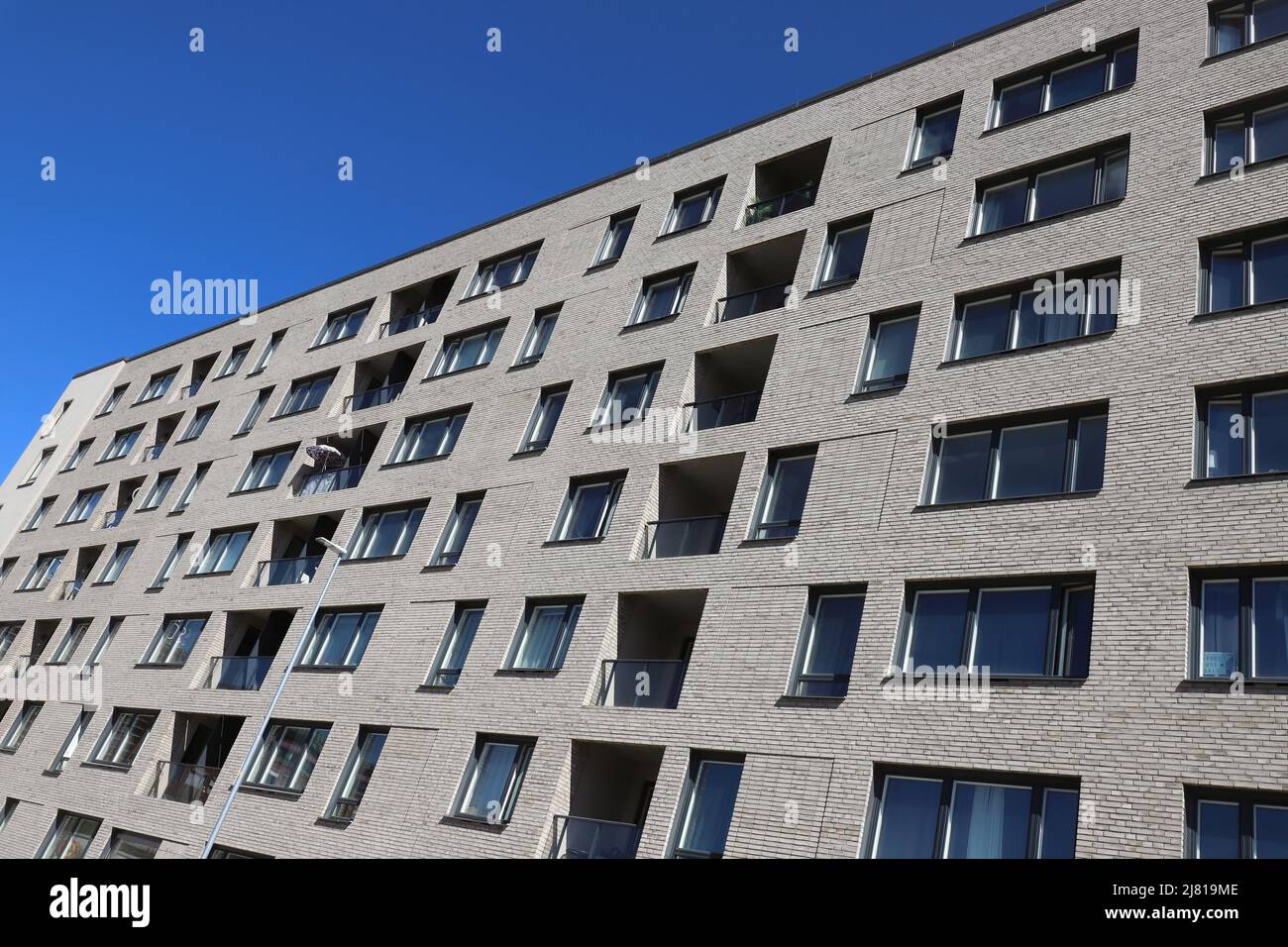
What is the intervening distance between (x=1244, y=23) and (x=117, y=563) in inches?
1456

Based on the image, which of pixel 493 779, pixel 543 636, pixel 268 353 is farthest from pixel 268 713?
pixel 268 353

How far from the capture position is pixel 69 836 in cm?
2517

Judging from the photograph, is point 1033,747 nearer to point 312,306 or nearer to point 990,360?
point 990,360

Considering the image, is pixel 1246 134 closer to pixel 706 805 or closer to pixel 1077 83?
pixel 1077 83

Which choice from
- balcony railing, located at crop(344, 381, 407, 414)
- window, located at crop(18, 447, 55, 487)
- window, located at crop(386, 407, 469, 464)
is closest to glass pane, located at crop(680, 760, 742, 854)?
window, located at crop(386, 407, 469, 464)

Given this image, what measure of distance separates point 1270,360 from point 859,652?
7.60 meters

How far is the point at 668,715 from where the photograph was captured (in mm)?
16141

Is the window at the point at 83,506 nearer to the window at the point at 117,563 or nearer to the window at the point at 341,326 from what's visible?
the window at the point at 117,563

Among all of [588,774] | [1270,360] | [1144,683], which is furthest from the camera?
[588,774]
